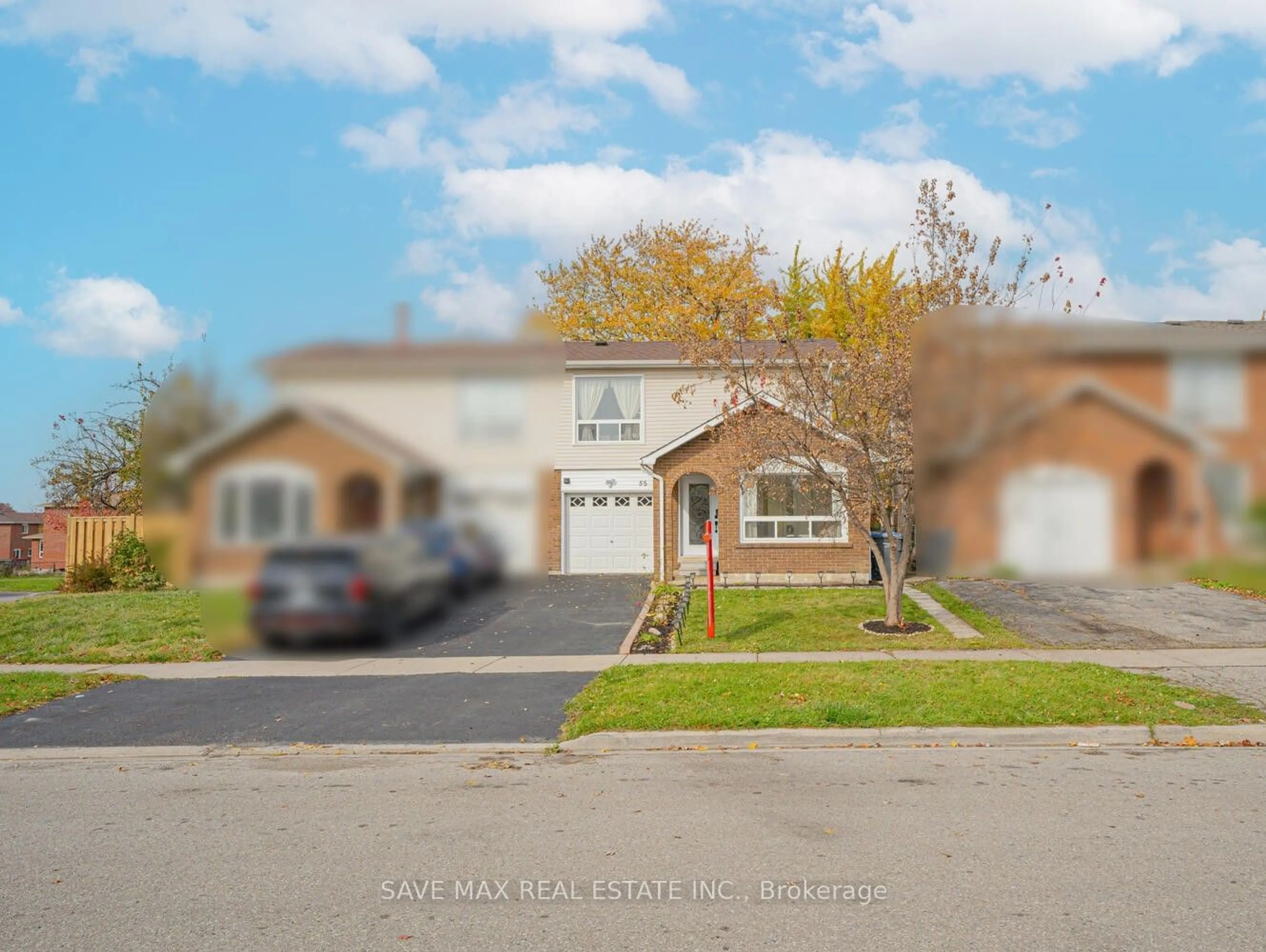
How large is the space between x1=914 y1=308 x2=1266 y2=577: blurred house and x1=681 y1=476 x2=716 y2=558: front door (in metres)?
31.0

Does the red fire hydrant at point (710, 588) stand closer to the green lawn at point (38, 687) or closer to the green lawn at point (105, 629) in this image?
the green lawn at point (105, 629)

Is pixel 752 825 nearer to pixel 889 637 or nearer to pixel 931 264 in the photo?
pixel 931 264

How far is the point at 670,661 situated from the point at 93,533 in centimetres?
1696

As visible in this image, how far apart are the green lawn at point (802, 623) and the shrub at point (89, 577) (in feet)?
56.2

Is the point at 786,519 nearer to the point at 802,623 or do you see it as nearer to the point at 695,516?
the point at 695,516

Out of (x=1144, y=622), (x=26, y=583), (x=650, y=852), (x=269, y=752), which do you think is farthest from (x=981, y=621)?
(x=26, y=583)

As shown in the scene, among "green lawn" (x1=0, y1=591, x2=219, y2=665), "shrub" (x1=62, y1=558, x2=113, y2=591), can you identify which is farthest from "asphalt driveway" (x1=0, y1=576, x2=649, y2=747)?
"shrub" (x1=62, y1=558, x2=113, y2=591)

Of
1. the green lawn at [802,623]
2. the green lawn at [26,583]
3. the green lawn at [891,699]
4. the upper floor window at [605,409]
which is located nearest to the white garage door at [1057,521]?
the upper floor window at [605,409]

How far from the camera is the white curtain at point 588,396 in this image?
3834 mm

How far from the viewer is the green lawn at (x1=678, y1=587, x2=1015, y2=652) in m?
20.6

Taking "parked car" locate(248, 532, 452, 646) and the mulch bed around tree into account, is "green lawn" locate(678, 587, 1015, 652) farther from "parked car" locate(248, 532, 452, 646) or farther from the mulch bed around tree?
"parked car" locate(248, 532, 452, 646)

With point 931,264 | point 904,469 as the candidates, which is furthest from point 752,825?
point 931,264

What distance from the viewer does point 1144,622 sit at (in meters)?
22.1

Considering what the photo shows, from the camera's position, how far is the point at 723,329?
51.9 ft
